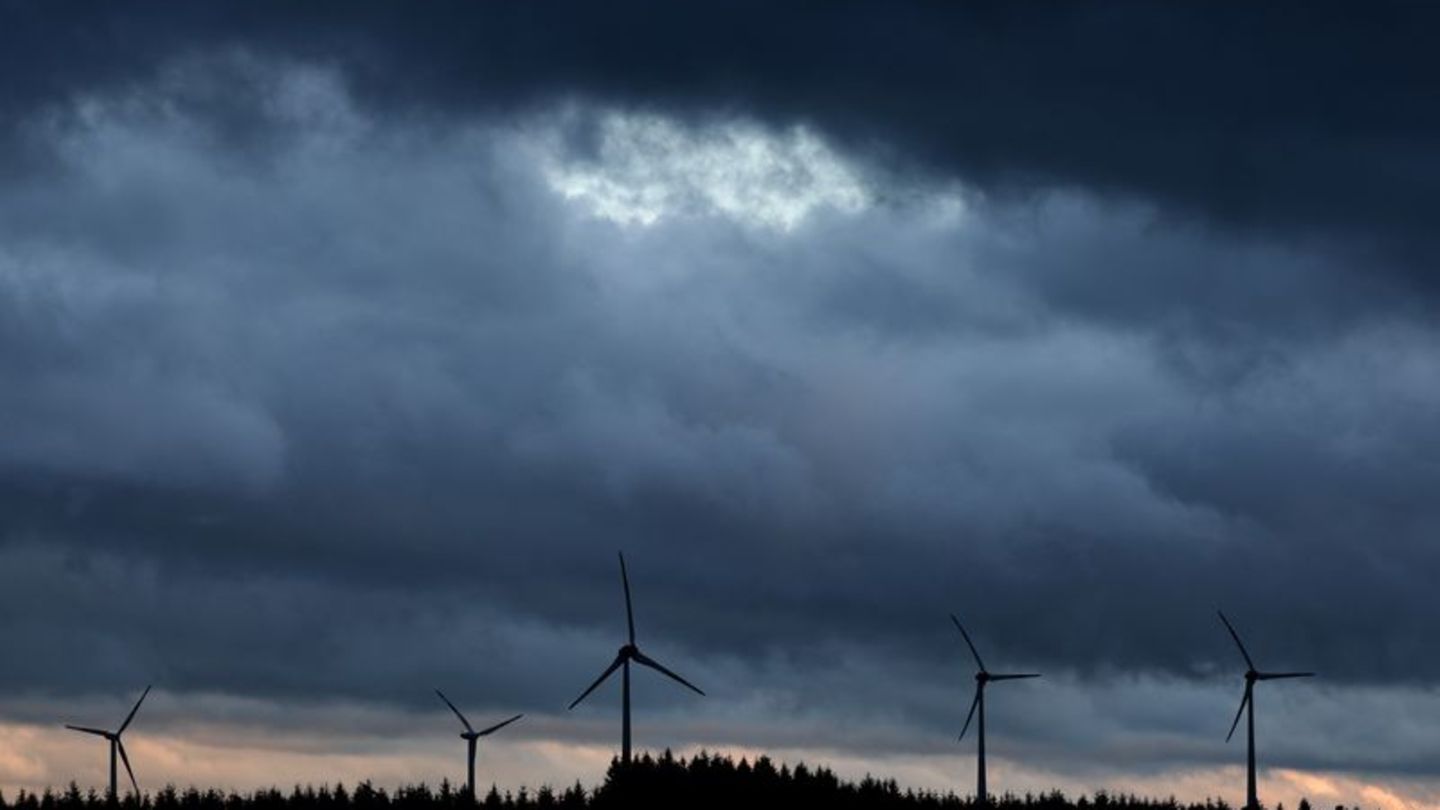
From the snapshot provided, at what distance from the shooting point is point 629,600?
198625mm

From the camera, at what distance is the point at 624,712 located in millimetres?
191625

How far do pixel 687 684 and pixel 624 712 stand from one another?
8378 mm

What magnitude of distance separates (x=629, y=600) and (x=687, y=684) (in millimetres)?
15000

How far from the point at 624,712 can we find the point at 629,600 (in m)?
10.2

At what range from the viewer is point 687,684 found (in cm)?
18512

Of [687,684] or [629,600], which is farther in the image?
[629,600]
